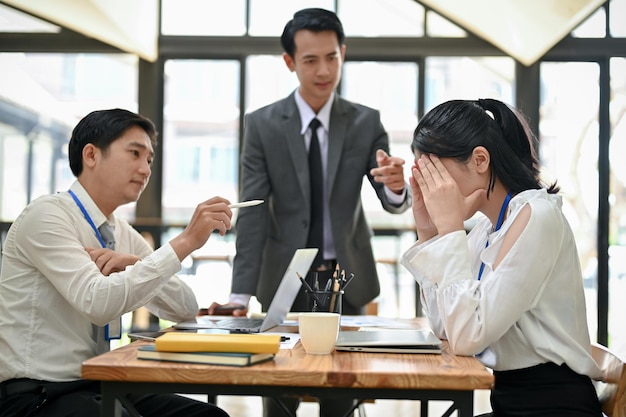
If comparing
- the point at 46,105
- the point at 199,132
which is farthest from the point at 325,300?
the point at 46,105

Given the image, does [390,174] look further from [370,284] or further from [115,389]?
[115,389]

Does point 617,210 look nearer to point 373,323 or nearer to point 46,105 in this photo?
point 373,323

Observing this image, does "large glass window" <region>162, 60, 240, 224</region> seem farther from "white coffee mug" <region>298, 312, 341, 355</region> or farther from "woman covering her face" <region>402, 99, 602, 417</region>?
"white coffee mug" <region>298, 312, 341, 355</region>

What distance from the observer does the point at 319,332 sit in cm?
154

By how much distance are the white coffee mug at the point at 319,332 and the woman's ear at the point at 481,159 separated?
1.63ft

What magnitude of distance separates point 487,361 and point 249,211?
1293mm

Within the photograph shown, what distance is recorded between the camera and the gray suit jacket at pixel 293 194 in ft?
9.00

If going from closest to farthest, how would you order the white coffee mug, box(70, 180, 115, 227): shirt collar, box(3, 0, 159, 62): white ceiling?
the white coffee mug → box(70, 180, 115, 227): shirt collar → box(3, 0, 159, 62): white ceiling

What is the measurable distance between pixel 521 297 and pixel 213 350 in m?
0.61

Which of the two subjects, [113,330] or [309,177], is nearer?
[113,330]

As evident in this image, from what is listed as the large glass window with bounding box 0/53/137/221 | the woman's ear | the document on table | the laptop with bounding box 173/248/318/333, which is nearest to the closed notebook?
the laptop with bounding box 173/248/318/333

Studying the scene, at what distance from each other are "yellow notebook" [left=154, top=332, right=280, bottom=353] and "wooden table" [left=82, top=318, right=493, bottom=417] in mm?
33

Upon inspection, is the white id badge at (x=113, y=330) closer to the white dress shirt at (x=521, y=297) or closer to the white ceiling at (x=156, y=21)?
the white dress shirt at (x=521, y=297)

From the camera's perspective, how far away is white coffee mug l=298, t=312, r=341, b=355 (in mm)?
1536
